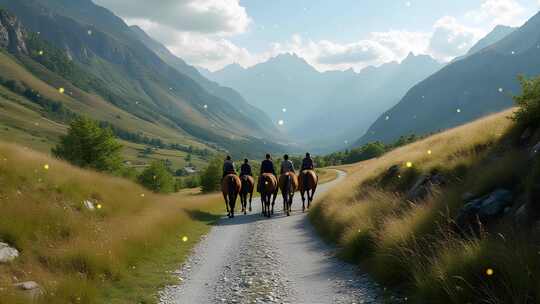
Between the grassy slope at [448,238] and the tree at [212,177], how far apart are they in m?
51.5

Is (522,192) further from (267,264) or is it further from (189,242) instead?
(189,242)

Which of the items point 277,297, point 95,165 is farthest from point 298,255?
point 95,165

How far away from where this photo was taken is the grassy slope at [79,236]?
32.0ft

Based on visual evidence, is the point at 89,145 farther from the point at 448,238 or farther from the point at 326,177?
the point at 448,238

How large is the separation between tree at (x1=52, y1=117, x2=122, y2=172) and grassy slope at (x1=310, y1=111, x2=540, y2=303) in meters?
37.6

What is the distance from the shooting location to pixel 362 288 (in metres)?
9.58

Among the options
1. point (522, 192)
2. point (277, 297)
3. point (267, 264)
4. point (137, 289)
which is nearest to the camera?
point (522, 192)

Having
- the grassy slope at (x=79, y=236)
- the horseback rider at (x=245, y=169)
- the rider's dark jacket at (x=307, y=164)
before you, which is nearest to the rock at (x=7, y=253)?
the grassy slope at (x=79, y=236)

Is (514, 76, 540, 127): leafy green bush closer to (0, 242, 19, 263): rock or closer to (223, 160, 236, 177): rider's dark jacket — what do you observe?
(0, 242, 19, 263): rock

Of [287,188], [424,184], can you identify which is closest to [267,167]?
[287,188]

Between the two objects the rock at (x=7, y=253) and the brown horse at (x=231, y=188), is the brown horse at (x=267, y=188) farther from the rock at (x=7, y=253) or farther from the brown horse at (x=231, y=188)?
the rock at (x=7, y=253)

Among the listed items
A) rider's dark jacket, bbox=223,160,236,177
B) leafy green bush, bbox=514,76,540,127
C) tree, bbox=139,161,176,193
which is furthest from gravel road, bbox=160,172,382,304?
tree, bbox=139,161,176,193

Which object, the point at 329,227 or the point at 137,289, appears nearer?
the point at 137,289

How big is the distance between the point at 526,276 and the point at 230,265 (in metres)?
8.77
